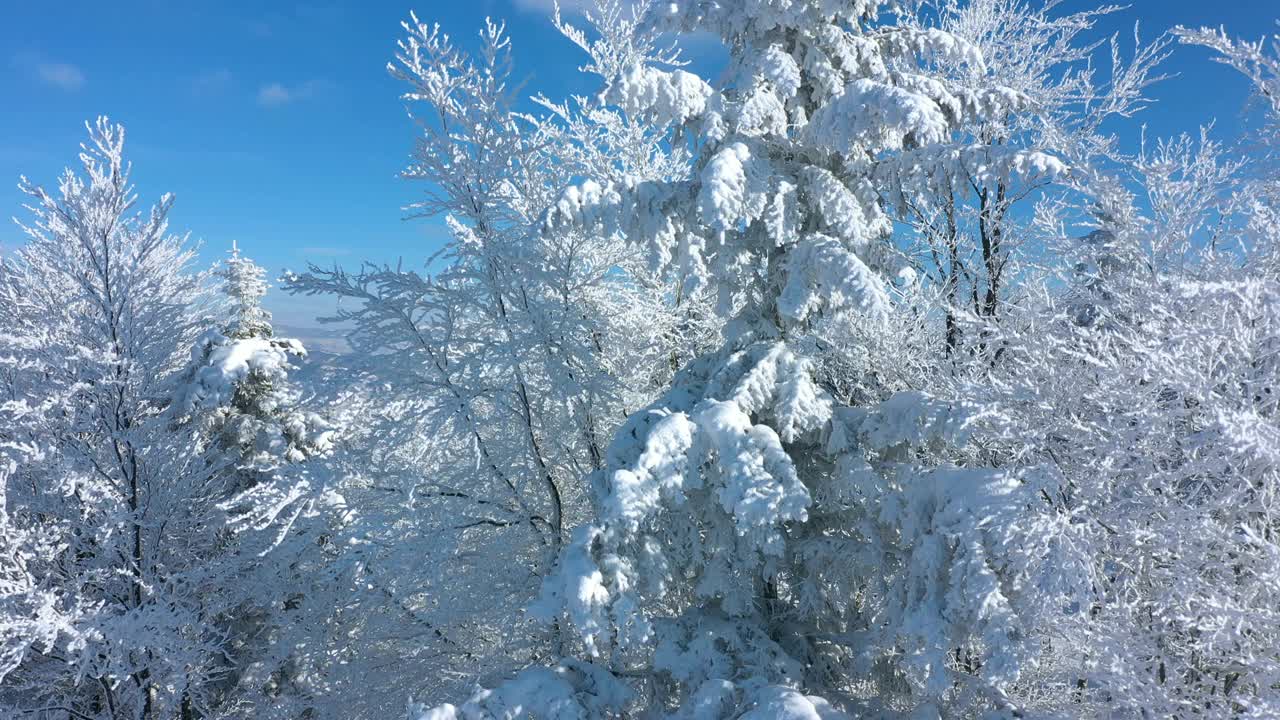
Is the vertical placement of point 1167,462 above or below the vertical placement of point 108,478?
below

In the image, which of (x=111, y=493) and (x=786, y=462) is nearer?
(x=786, y=462)

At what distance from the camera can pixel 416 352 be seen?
25.1 feet

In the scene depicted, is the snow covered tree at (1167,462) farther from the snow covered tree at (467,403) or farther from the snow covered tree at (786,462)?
Answer: the snow covered tree at (467,403)

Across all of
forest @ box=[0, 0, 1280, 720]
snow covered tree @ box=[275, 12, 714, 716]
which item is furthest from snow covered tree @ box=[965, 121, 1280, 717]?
snow covered tree @ box=[275, 12, 714, 716]

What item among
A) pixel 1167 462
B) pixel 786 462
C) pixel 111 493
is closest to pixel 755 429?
pixel 786 462

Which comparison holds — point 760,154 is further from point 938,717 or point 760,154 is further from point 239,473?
point 239,473

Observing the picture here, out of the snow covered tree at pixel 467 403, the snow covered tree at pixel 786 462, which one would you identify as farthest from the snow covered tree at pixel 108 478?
→ the snow covered tree at pixel 786 462

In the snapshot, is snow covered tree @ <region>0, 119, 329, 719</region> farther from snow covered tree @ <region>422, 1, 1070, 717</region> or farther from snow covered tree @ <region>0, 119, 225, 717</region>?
snow covered tree @ <region>422, 1, 1070, 717</region>

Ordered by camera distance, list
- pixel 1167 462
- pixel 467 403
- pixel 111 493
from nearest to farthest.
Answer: pixel 1167 462 → pixel 467 403 → pixel 111 493

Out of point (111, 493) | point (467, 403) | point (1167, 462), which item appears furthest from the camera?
point (111, 493)

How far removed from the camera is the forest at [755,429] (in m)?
4.75

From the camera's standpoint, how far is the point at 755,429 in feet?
17.5

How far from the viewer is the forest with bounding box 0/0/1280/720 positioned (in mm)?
4750

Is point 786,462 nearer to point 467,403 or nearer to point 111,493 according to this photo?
point 467,403
